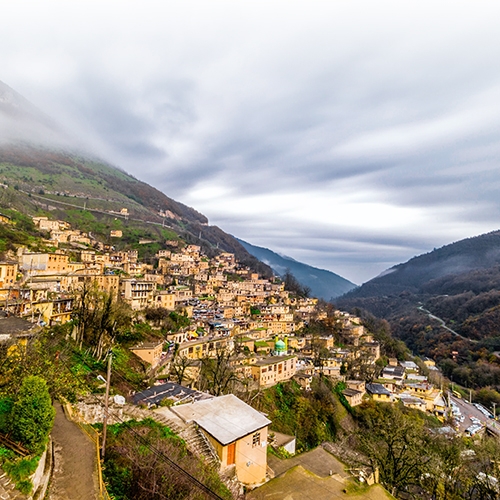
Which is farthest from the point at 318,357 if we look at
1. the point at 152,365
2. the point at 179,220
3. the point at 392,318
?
the point at 179,220

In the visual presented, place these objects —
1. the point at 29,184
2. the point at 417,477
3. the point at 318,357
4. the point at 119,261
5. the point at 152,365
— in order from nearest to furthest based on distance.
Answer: the point at 417,477, the point at 152,365, the point at 318,357, the point at 119,261, the point at 29,184

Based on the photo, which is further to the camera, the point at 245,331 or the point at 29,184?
the point at 29,184

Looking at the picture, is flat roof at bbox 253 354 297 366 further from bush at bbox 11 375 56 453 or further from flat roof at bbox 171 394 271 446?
bush at bbox 11 375 56 453

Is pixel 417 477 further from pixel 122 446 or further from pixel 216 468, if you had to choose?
pixel 122 446

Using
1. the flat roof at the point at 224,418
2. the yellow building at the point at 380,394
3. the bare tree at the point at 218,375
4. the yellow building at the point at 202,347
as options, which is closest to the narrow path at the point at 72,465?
the flat roof at the point at 224,418

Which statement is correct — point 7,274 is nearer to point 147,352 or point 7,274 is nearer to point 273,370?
point 147,352

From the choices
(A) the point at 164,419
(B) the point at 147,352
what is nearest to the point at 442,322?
(B) the point at 147,352

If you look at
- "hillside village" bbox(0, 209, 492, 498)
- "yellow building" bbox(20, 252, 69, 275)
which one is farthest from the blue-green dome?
"yellow building" bbox(20, 252, 69, 275)
